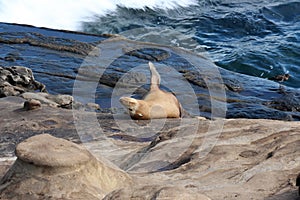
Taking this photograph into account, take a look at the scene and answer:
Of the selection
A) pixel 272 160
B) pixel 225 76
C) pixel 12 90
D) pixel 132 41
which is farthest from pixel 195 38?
pixel 272 160

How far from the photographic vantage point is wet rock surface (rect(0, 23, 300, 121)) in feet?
26.8

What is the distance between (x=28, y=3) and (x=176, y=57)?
4.53 meters

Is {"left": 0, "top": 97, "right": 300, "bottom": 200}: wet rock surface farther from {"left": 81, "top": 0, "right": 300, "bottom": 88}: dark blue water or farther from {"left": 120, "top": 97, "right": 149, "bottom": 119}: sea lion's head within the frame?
{"left": 81, "top": 0, "right": 300, "bottom": 88}: dark blue water

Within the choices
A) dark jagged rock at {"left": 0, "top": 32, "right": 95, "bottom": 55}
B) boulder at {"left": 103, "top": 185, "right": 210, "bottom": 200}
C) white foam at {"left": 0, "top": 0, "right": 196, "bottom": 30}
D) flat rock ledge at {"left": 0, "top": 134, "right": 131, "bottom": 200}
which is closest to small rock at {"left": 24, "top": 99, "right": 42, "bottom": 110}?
flat rock ledge at {"left": 0, "top": 134, "right": 131, "bottom": 200}

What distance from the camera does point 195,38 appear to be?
1258 centimetres

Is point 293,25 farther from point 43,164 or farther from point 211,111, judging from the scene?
point 43,164

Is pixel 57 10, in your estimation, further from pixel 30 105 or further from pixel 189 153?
pixel 189 153

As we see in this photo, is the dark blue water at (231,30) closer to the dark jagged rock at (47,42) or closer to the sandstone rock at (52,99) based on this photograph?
the dark jagged rock at (47,42)

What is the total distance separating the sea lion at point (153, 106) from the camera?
6188 mm

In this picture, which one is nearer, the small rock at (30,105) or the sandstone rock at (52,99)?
the small rock at (30,105)

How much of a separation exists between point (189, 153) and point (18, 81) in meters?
4.05

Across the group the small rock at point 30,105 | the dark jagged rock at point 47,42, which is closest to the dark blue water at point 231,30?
the dark jagged rock at point 47,42

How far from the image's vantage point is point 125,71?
9.19 meters

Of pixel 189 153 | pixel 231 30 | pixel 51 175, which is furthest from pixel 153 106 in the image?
pixel 231 30
